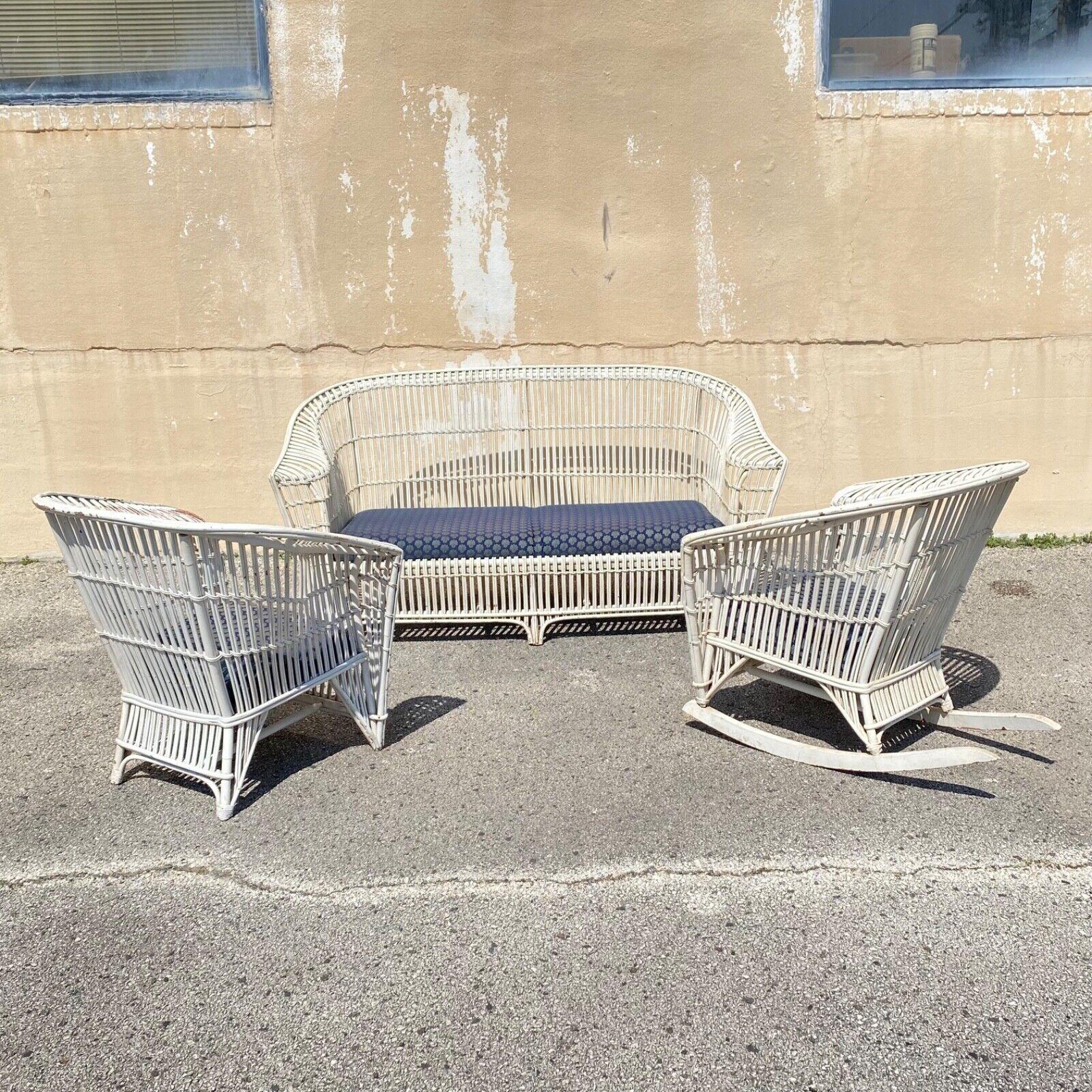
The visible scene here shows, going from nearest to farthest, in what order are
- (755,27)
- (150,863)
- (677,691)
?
(150,863), (677,691), (755,27)

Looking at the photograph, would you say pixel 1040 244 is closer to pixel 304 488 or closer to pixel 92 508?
pixel 304 488

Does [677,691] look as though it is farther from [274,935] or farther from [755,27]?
[755,27]

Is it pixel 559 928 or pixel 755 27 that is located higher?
pixel 755 27

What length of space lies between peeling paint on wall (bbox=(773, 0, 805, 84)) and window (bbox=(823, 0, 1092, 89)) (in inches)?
7.2

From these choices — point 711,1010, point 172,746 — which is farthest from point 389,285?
point 711,1010

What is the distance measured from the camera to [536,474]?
5293mm

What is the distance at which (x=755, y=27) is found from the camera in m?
5.37

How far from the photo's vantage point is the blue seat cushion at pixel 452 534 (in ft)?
14.7

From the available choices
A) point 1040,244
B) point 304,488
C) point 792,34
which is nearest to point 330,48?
point 792,34

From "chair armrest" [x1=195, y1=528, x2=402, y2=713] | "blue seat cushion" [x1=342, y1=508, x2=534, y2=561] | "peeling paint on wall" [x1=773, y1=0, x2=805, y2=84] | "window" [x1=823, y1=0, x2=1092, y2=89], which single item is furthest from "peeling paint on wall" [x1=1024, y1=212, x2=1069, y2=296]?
"chair armrest" [x1=195, y1=528, x2=402, y2=713]

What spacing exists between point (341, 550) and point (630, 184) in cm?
329

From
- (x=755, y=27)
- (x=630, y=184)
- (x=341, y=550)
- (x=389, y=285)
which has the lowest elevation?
(x=341, y=550)

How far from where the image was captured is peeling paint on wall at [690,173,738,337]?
219 inches

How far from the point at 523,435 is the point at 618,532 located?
107cm
